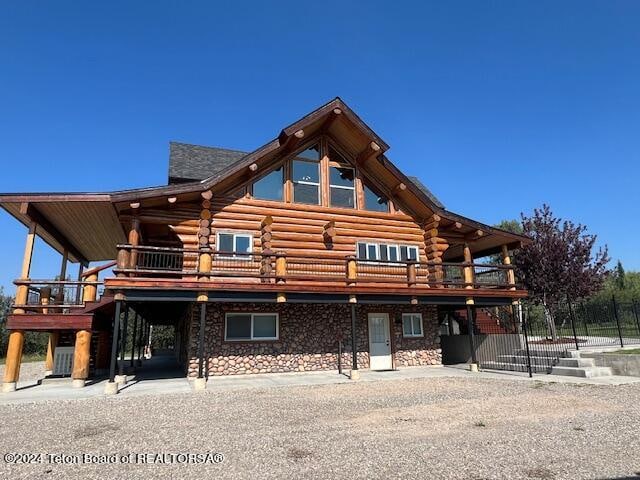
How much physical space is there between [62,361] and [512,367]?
1674 cm

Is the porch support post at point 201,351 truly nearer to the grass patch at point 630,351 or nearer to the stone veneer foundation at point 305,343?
the stone veneer foundation at point 305,343

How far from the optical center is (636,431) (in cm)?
726

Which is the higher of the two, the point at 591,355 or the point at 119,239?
the point at 119,239

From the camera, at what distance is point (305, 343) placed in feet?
53.3

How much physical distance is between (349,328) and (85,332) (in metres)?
9.37

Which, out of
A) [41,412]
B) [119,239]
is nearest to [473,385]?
[41,412]

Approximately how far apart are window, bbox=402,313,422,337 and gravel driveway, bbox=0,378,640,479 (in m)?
6.15

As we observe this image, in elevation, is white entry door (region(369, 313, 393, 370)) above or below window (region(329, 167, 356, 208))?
below

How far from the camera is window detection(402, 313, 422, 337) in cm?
1802

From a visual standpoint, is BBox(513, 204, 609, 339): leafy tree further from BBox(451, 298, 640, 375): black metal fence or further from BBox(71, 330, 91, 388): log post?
BBox(71, 330, 91, 388): log post

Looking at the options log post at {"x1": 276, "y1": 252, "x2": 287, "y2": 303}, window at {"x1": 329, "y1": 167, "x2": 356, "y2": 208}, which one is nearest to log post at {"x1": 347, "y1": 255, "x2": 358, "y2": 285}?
log post at {"x1": 276, "y1": 252, "x2": 287, "y2": 303}

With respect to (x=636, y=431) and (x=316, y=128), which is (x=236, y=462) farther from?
(x=316, y=128)

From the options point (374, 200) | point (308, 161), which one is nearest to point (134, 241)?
point (308, 161)

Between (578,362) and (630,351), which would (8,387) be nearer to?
(578,362)
